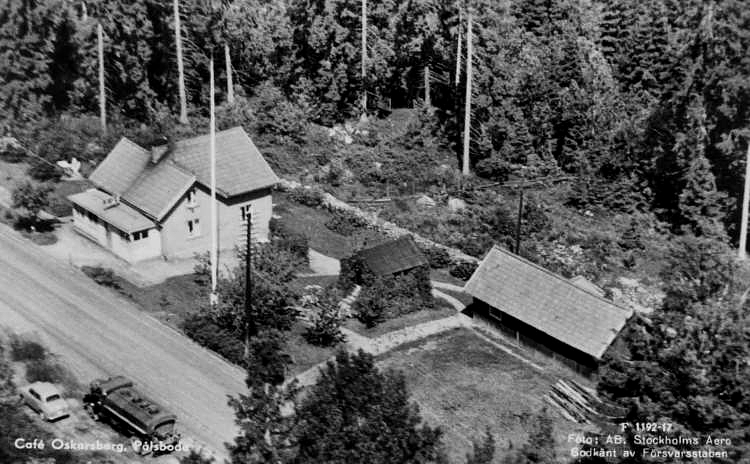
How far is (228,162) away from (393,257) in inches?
487

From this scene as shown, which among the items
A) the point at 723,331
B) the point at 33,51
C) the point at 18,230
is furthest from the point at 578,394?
the point at 33,51

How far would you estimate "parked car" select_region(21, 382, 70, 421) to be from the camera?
3866cm

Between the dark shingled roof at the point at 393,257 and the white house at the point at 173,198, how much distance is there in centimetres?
882

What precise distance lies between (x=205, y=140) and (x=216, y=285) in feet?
→ 37.7

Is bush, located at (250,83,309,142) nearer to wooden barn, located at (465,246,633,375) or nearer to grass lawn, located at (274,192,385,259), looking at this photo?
grass lawn, located at (274,192,385,259)

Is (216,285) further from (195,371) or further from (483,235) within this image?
(483,235)

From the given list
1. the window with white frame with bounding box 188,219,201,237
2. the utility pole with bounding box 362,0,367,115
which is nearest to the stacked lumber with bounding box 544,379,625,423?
the window with white frame with bounding box 188,219,201,237

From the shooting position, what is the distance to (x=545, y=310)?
48125mm

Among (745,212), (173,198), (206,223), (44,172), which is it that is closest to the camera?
(173,198)

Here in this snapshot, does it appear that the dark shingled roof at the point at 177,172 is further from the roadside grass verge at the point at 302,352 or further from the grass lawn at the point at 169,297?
the roadside grass verge at the point at 302,352

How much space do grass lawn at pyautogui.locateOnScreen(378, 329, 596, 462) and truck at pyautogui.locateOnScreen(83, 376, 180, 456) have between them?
1174 cm

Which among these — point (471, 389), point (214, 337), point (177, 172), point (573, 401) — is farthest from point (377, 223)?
point (573, 401)

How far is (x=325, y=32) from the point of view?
75.7 m

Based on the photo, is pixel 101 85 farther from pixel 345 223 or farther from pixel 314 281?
pixel 314 281
